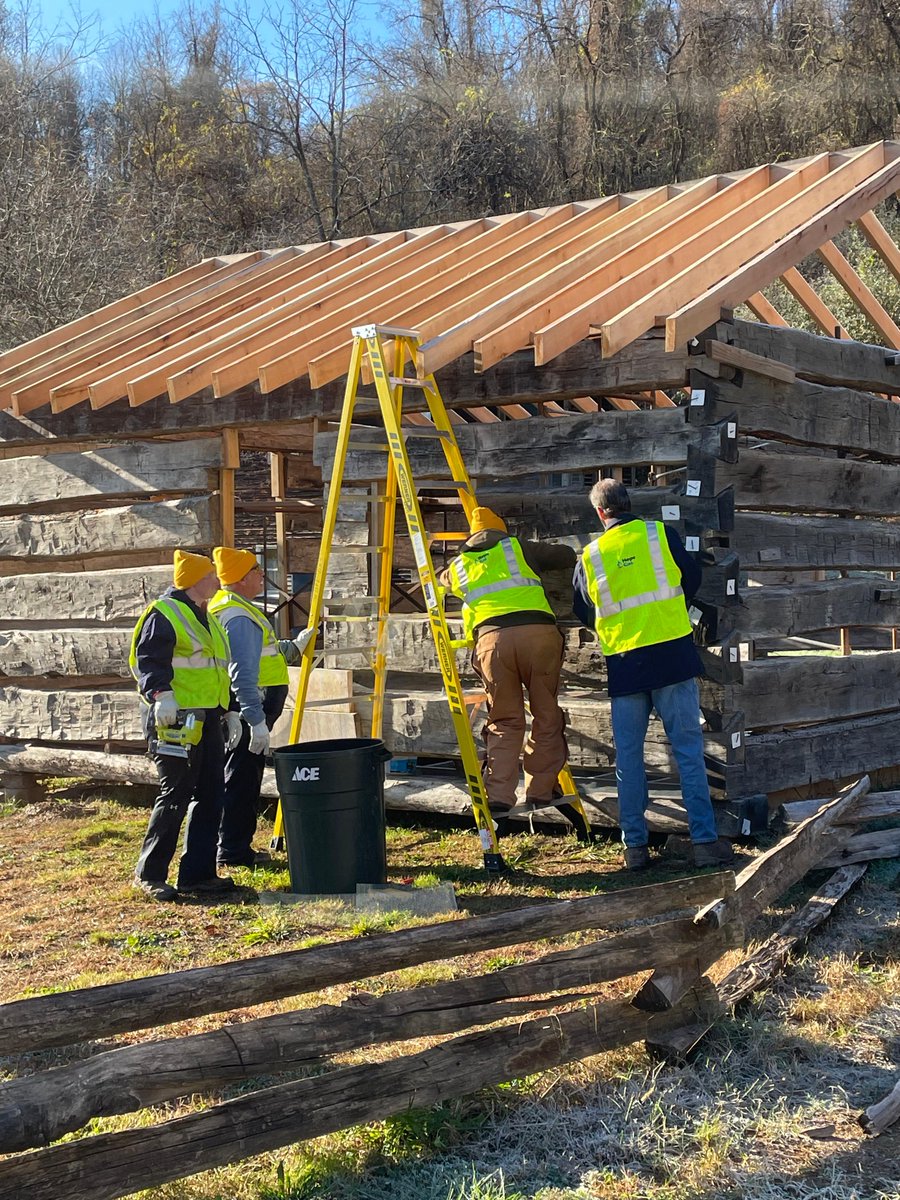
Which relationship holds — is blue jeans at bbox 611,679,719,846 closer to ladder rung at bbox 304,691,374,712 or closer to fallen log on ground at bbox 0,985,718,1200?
ladder rung at bbox 304,691,374,712

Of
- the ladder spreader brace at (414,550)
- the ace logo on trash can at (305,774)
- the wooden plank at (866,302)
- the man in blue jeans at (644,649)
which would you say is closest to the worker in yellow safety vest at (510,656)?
the ladder spreader brace at (414,550)

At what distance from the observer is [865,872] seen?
675 centimetres

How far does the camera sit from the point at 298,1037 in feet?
12.3

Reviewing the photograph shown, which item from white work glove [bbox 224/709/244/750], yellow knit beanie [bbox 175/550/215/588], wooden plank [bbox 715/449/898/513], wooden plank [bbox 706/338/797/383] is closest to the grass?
white work glove [bbox 224/709/244/750]

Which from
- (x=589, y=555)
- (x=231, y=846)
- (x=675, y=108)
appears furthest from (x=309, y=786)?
(x=675, y=108)

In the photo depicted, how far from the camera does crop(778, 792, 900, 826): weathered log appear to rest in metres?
6.79

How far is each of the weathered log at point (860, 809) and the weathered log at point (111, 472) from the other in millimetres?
4758

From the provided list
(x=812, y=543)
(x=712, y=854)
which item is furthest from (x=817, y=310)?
(x=712, y=854)

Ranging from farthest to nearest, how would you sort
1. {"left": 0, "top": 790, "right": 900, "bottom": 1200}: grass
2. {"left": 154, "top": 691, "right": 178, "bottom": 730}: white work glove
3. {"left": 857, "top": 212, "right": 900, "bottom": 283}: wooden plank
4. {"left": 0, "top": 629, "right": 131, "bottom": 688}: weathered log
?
{"left": 0, "top": 629, "right": 131, "bottom": 688}: weathered log → {"left": 857, "top": 212, "right": 900, "bottom": 283}: wooden plank → {"left": 154, "top": 691, "right": 178, "bottom": 730}: white work glove → {"left": 0, "top": 790, "right": 900, "bottom": 1200}: grass

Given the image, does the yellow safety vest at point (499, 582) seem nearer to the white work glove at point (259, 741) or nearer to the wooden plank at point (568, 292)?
the wooden plank at point (568, 292)

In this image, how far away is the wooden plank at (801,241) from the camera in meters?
7.08

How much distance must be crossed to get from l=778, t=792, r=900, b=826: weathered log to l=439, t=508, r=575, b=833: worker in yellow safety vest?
4.34 feet

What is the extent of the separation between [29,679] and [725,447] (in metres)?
6.25

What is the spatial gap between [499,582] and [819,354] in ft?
9.50
